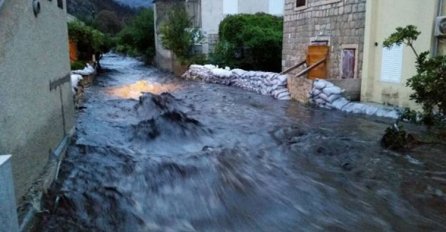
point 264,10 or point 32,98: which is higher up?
point 264,10

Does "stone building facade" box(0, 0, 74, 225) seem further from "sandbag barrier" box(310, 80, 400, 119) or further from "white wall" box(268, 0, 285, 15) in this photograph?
"white wall" box(268, 0, 285, 15)

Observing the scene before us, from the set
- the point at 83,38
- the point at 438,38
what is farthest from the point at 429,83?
the point at 83,38

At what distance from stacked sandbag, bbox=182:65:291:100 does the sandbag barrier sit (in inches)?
75.6

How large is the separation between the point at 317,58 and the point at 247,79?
Result: 11.1 feet

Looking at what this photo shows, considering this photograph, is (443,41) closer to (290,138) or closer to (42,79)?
(290,138)

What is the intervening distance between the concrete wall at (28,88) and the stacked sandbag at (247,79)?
30.2ft

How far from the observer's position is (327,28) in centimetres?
1396

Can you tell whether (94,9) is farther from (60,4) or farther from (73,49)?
(60,4)

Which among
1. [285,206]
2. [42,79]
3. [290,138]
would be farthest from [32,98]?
[290,138]

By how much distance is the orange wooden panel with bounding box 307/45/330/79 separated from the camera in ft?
46.5

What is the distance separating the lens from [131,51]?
37.7 meters

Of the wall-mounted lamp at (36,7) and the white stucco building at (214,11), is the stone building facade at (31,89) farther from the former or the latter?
the white stucco building at (214,11)

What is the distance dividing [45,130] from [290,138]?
487 centimetres

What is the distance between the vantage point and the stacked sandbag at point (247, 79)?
14.1m
